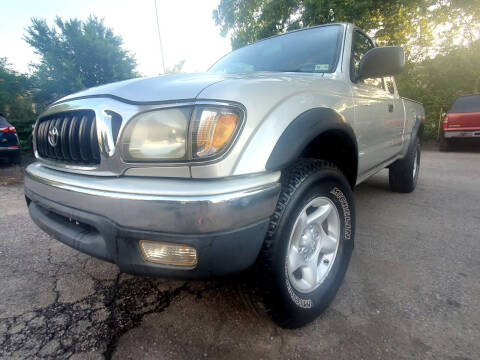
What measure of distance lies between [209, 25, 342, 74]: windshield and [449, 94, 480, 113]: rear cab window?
793 cm

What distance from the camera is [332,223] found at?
168 cm

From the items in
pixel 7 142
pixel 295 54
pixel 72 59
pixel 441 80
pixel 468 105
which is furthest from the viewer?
pixel 72 59

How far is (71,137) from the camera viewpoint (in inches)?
53.1

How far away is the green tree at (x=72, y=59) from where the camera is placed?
11.6 meters

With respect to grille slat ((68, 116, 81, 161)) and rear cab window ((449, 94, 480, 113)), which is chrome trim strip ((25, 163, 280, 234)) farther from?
rear cab window ((449, 94, 480, 113))

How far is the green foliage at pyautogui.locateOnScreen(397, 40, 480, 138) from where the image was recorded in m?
10.2

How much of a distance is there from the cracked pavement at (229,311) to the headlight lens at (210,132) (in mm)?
745

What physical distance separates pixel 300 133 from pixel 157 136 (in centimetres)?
63

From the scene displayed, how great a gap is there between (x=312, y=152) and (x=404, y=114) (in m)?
2.34

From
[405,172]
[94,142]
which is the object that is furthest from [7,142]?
[405,172]

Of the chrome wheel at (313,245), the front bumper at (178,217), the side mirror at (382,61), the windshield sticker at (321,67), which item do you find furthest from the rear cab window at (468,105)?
the front bumper at (178,217)

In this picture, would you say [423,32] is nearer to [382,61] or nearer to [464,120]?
[464,120]

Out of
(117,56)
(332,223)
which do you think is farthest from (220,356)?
(117,56)

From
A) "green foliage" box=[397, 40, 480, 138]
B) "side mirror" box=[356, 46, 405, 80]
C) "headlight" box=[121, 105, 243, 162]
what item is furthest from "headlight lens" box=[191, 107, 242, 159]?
"green foliage" box=[397, 40, 480, 138]
